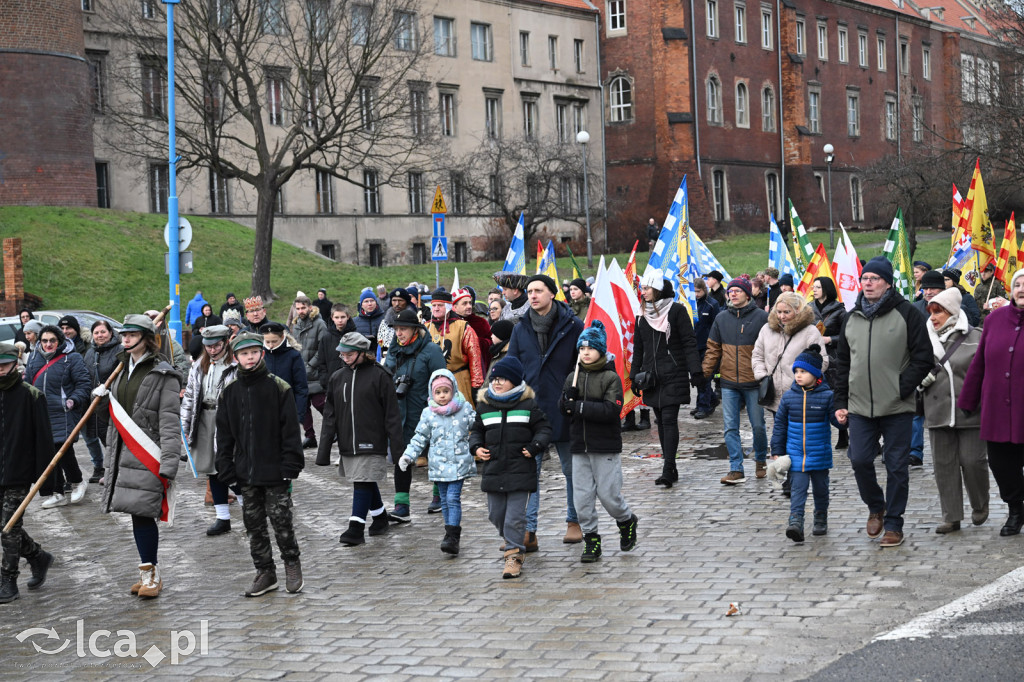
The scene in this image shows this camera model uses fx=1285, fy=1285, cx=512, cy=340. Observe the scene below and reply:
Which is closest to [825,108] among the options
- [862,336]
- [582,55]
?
[582,55]

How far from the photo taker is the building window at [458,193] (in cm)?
5531

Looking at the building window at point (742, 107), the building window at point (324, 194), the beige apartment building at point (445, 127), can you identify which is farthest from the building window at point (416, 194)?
the building window at point (742, 107)

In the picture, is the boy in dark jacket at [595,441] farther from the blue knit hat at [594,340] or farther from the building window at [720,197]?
the building window at [720,197]

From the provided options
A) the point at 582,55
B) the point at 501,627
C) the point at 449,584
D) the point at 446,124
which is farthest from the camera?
the point at 582,55

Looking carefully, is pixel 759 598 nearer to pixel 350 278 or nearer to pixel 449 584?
pixel 449 584

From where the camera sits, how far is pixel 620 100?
206ft

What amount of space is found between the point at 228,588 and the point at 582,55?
5628 cm

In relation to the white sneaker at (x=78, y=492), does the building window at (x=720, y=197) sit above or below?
above

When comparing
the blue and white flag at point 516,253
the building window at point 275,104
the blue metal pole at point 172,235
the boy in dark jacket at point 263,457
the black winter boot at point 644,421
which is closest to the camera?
the boy in dark jacket at point 263,457

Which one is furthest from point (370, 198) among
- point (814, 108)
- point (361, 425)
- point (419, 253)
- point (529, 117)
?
point (361, 425)

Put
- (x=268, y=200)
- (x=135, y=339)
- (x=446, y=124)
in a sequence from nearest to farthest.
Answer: (x=135, y=339) < (x=268, y=200) < (x=446, y=124)

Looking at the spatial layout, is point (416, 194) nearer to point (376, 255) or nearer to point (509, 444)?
point (376, 255)

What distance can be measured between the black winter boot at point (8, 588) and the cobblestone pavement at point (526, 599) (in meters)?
0.11

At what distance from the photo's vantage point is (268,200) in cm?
3616
